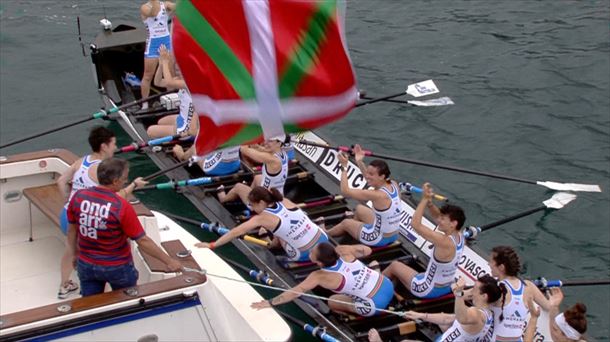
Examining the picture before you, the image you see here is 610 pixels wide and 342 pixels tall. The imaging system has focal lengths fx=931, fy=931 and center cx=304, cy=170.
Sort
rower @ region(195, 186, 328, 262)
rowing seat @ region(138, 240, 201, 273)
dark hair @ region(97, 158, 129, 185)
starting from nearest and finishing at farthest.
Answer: dark hair @ region(97, 158, 129, 185)
rowing seat @ region(138, 240, 201, 273)
rower @ region(195, 186, 328, 262)

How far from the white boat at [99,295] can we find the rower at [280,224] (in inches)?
42.5

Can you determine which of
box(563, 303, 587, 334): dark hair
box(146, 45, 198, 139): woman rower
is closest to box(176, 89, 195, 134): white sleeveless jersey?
box(146, 45, 198, 139): woman rower

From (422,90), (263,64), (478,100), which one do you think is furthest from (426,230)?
(478,100)

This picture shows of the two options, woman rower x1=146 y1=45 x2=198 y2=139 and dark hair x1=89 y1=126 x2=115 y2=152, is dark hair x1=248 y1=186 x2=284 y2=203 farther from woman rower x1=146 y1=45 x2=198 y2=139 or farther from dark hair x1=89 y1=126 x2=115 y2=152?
woman rower x1=146 y1=45 x2=198 y2=139

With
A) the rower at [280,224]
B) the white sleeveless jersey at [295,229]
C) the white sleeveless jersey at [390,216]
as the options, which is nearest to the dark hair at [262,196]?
the rower at [280,224]

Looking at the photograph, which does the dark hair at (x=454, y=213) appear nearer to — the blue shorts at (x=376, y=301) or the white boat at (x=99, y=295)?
the blue shorts at (x=376, y=301)

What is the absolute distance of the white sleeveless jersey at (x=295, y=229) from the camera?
11.1 m

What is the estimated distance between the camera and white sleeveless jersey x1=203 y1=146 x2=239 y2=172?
13.9m

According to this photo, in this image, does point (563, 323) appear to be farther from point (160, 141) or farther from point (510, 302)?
point (160, 141)

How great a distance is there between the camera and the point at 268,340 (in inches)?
321

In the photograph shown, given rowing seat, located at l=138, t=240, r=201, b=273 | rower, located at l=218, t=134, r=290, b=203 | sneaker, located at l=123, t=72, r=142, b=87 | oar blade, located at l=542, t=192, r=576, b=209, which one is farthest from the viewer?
sneaker, located at l=123, t=72, r=142, b=87

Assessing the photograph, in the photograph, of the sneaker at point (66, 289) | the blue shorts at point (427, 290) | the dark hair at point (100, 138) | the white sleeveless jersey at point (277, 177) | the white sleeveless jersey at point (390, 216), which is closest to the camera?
the sneaker at point (66, 289)

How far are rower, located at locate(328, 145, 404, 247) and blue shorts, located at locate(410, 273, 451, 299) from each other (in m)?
1.04

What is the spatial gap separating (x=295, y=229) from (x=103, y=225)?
3631mm
